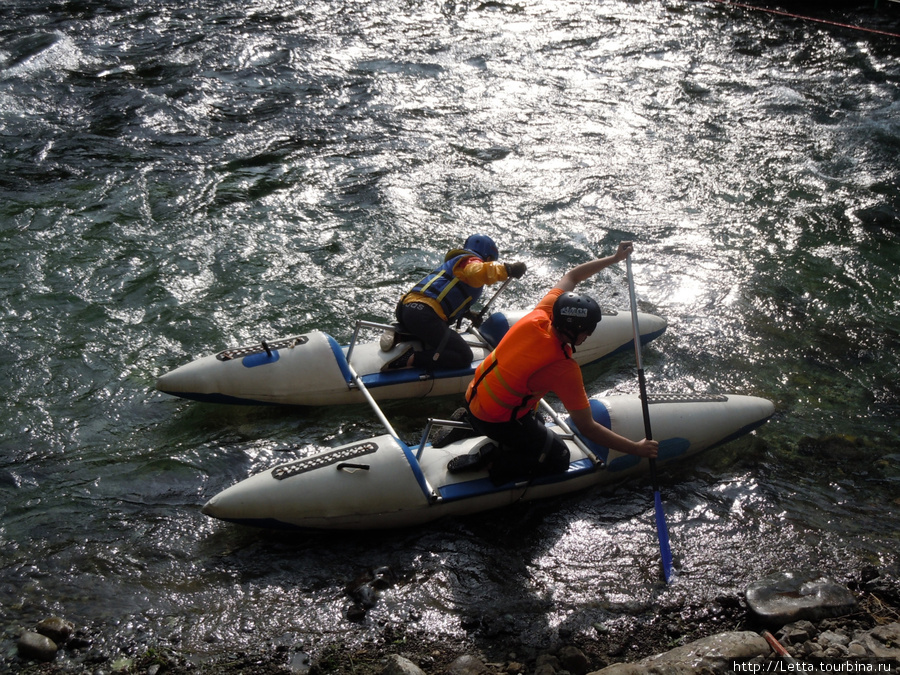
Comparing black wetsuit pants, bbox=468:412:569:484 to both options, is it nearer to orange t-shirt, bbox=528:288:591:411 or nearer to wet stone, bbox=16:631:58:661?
orange t-shirt, bbox=528:288:591:411

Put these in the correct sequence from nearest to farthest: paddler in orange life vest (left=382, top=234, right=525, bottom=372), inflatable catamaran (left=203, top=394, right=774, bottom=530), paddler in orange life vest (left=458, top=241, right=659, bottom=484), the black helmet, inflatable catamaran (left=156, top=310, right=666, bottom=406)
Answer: the black helmet → paddler in orange life vest (left=458, top=241, right=659, bottom=484) → inflatable catamaran (left=203, top=394, right=774, bottom=530) → inflatable catamaran (left=156, top=310, right=666, bottom=406) → paddler in orange life vest (left=382, top=234, right=525, bottom=372)

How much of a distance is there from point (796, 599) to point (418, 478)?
2553mm

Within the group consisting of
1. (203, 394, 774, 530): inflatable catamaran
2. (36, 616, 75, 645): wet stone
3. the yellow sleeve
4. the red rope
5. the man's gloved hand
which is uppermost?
the red rope

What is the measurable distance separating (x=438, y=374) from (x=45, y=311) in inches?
156

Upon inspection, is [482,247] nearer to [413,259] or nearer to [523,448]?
[523,448]

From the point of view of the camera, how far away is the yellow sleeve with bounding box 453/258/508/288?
637 cm

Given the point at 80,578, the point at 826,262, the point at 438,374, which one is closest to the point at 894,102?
the point at 826,262

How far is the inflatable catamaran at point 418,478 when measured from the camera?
5.15 metres

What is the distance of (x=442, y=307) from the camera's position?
21.9 feet

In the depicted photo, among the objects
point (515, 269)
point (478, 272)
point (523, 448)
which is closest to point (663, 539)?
point (523, 448)

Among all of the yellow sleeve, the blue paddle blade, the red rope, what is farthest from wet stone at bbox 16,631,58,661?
the red rope

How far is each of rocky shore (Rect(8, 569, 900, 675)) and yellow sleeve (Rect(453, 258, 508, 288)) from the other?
286cm

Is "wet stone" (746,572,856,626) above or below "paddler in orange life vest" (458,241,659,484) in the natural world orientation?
below

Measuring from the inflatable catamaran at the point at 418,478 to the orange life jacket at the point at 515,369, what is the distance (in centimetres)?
39
